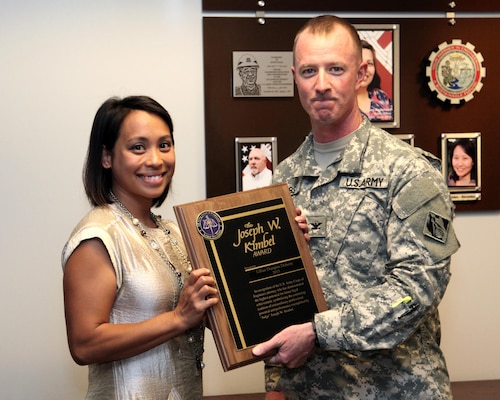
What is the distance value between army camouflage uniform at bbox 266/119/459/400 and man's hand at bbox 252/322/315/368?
1.5 inches

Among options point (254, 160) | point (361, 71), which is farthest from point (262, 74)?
point (361, 71)

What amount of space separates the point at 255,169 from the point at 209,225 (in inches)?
55.6

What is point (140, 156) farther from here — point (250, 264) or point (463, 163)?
point (463, 163)

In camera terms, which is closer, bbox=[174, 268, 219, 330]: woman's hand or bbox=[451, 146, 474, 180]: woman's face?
bbox=[174, 268, 219, 330]: woman's hand

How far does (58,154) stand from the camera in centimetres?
309

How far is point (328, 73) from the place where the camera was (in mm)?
1856

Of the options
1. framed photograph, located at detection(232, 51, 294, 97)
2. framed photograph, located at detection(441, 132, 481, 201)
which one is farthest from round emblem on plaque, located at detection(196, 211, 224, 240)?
framed photograph, located at detection(441, 132, 481, 201)

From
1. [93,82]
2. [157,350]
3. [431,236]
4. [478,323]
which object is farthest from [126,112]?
[478,323]

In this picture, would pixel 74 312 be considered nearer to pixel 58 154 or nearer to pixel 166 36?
pixel 58 154

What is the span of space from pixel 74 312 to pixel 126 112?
0.59 m

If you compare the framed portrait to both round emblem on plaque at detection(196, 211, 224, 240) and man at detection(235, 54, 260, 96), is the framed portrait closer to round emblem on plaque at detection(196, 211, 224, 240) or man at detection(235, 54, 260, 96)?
man at detection(235, 54, 260, 96)

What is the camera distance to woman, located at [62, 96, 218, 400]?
175cm

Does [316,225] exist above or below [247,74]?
below

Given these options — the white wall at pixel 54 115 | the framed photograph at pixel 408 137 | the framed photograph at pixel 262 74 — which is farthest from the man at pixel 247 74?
the framed photograph at pixel 408 137
